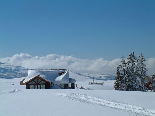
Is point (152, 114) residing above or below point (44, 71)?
below

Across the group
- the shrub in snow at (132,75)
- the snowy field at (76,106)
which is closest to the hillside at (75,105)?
the snowy field at (76,106)

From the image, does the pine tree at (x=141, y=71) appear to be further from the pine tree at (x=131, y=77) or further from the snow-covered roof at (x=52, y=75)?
the snow-covered roof at (x=52, y=75)

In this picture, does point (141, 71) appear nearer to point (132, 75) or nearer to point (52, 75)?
point (132, 75)

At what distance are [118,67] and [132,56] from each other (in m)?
4.57

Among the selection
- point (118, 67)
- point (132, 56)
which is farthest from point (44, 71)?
point (132, 56)

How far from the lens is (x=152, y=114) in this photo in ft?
53.5

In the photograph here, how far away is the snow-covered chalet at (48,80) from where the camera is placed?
5131 centimetres

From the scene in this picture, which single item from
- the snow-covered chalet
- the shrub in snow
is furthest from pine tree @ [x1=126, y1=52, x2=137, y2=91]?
the snow-covered chalet

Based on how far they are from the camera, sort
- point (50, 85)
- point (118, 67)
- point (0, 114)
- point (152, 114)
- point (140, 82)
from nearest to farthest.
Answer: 1. point (0, 114)
2. point (152, 114)
3. point (140, 82)
4. point (118, 67)
5. point (50, 85)

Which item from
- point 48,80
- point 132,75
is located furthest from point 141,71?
point 48,80

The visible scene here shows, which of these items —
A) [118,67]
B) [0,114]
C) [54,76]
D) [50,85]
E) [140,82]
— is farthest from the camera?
[54,76]

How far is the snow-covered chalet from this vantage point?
5131cm

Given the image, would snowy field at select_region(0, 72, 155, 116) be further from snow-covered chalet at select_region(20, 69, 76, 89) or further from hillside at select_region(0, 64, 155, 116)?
snow-covered chalet at select_region(20, 69, 76, 89)

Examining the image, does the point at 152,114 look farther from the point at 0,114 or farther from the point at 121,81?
the point at 121,81
